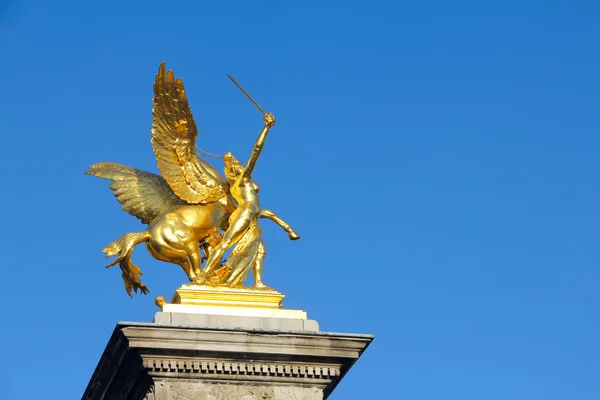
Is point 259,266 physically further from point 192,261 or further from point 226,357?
point 226,357

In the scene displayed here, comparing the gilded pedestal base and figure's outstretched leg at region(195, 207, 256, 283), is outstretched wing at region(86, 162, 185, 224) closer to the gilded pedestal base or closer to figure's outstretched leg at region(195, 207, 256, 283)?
figure's outstretched leg at region(195, 207, 256, 283)

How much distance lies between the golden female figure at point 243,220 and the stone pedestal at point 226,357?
4.60ft

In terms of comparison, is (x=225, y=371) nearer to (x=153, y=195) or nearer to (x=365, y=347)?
(x=365, y=347)

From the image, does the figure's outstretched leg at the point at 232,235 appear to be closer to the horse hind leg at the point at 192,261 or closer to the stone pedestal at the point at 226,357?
the horse hind leg at the point at 192,261

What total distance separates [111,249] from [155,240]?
81 cm

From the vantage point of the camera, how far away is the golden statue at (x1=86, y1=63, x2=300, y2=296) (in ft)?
79.9

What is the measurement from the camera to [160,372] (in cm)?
2203

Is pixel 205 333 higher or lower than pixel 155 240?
lower

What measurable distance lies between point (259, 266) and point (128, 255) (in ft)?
7.84

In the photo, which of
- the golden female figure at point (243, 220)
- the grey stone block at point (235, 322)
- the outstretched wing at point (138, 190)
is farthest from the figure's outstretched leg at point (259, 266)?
the outstretched wing at point (138, 190)

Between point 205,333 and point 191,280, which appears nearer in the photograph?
point 205,333

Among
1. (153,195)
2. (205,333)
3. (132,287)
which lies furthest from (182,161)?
(205,333)

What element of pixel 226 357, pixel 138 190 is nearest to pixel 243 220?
pixel 138 190

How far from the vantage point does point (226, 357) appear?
22297 mm
